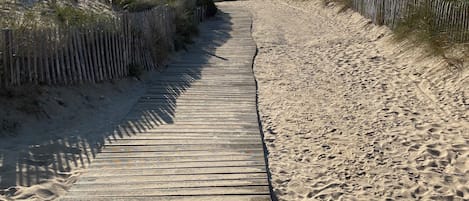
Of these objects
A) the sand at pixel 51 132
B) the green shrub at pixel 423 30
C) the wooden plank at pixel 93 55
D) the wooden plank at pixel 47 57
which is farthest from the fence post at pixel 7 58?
the green shrub at pixel 423 30

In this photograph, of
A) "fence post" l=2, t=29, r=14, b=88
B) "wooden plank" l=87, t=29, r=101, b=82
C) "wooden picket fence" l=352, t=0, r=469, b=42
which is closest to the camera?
"fence post" l=2, t=29, r=14, b=88

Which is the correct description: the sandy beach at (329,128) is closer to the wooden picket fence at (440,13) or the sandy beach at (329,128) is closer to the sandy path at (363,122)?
the sandy path at (363,122)

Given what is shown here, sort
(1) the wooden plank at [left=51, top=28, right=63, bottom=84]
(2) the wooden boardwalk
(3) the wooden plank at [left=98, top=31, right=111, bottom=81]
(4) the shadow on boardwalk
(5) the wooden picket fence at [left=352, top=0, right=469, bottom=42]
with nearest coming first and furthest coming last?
1. (2) the wooden boardwalk
2. (4) the shadow on boardwalk
3. (1) the wooden plank at [left=51, top=28, right=63, bottom=84]
4. (3) the wooden plank at [left=98, top=31, right=111, bottom=81]
5. (5) the wooden picket fence at [left=352, top=0, right=469, bottom=42]

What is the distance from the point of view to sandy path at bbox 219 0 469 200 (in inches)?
215

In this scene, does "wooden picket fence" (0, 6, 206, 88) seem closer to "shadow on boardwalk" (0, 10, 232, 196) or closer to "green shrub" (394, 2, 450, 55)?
"shadow on boardwalk" (0, 10, 232, 196)

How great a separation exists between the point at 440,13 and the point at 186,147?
6.41m

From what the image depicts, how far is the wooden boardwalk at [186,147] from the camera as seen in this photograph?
16.9ft

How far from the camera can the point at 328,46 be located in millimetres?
13656

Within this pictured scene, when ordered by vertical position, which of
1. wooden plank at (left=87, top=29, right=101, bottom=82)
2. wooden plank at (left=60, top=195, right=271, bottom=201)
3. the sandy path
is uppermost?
wooden plank at (left=87, top=29, right=101, bottom=82)

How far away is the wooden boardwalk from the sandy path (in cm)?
33

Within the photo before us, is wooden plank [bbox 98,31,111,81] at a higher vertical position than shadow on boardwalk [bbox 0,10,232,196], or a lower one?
higher

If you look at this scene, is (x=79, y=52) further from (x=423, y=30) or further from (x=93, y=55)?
(x=423, y=30)

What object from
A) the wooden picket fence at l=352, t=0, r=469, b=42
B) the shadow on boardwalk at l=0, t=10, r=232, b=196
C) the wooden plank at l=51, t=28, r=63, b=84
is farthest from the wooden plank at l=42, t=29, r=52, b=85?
the wooden picket fence at l=352, t=0, r=469, b=42

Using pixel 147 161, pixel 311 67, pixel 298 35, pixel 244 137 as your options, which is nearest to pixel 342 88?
pixel 311 67
